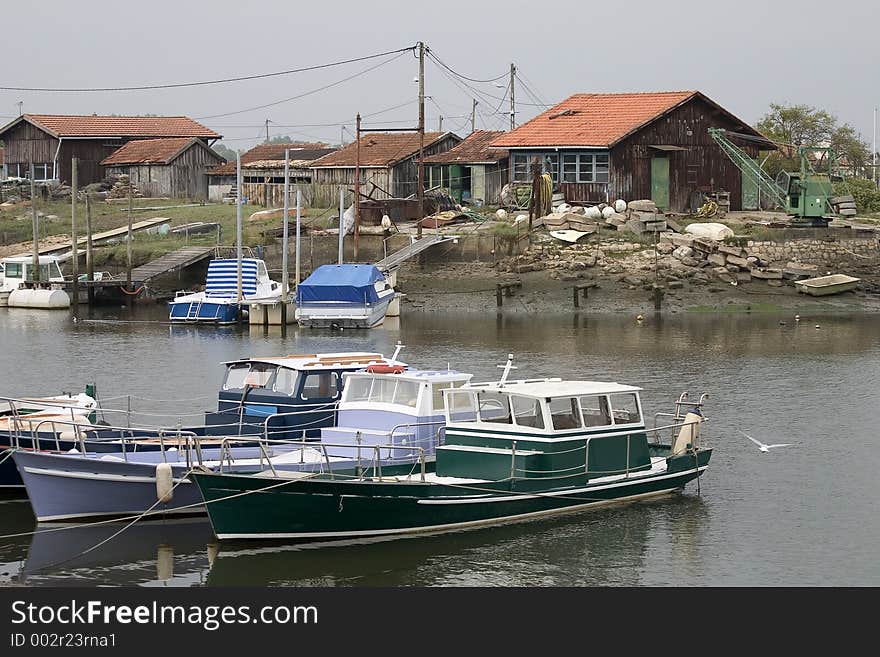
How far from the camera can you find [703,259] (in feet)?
219

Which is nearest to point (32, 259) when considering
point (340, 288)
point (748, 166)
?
point (340, 288)

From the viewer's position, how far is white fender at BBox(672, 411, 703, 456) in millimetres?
27406

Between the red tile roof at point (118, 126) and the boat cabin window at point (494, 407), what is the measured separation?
74823mm

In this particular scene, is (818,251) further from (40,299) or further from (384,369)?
(384,369)

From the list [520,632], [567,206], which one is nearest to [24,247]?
[567,206]

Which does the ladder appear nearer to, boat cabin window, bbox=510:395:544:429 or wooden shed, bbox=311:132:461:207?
wooden shed, bbox=311:132:461:207

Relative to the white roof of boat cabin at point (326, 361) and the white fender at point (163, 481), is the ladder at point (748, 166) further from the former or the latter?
the white fender at point (163, 481)

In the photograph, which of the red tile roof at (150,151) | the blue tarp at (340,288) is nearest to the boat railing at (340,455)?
the blue tarp at (340,288)

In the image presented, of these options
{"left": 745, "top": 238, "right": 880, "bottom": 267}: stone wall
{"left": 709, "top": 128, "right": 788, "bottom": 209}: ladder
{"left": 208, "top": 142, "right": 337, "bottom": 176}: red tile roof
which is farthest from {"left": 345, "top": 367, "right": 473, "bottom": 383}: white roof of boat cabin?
{"left": 208, "top": 142, "right": 337, "bottom": 176}: red tile roof

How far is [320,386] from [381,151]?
2321 inches

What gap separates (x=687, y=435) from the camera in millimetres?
27516

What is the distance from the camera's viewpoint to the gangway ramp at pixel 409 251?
68438 millimetres

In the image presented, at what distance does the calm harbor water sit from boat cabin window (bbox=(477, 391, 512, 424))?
1975mm

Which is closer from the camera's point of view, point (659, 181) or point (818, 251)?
point (818, 251)
